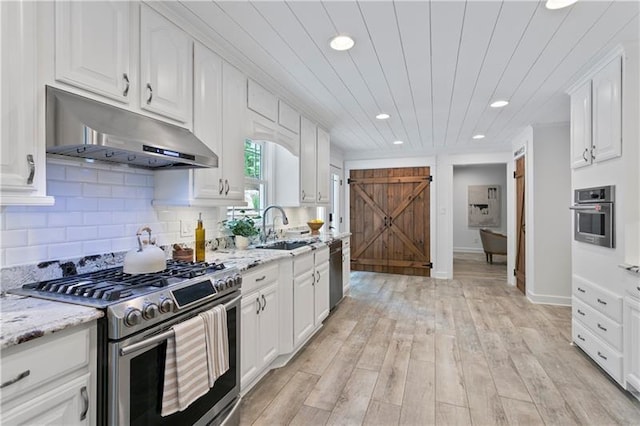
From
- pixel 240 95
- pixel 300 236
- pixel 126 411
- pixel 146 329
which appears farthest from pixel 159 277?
pixel 300 236

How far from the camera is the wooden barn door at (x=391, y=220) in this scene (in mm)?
5965

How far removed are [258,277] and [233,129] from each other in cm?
114

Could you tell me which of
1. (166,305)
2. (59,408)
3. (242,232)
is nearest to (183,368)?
(166,305)

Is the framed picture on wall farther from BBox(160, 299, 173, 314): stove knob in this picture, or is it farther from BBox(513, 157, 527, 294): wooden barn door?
BBox(160, 299, 173, 314): stove knob

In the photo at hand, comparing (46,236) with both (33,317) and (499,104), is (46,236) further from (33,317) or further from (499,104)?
(499,104)

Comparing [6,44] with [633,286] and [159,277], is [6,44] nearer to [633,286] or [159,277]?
[159,277]

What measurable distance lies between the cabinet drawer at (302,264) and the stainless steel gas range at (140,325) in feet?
3.02

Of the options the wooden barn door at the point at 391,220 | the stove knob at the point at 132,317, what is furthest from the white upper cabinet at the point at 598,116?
the wooden barn door at the point at 391,220

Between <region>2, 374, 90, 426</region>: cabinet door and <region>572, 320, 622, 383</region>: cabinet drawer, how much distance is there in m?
3.09

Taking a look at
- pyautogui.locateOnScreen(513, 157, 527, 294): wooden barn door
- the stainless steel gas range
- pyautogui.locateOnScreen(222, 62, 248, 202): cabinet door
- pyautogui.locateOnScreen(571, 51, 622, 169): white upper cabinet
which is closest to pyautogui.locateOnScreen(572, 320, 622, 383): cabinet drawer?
pyautogui.locateOnScreen(571, 51, 622, 169): white upper cabinet

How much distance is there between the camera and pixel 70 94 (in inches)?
53.0

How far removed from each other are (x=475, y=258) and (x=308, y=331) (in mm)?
6296

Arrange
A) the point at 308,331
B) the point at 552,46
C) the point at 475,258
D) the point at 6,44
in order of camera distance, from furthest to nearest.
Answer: the point at 475,258 → the point at 308,331 → the point at 552,46 → the point at 6,44

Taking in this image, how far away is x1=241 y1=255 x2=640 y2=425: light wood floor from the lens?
191cm
